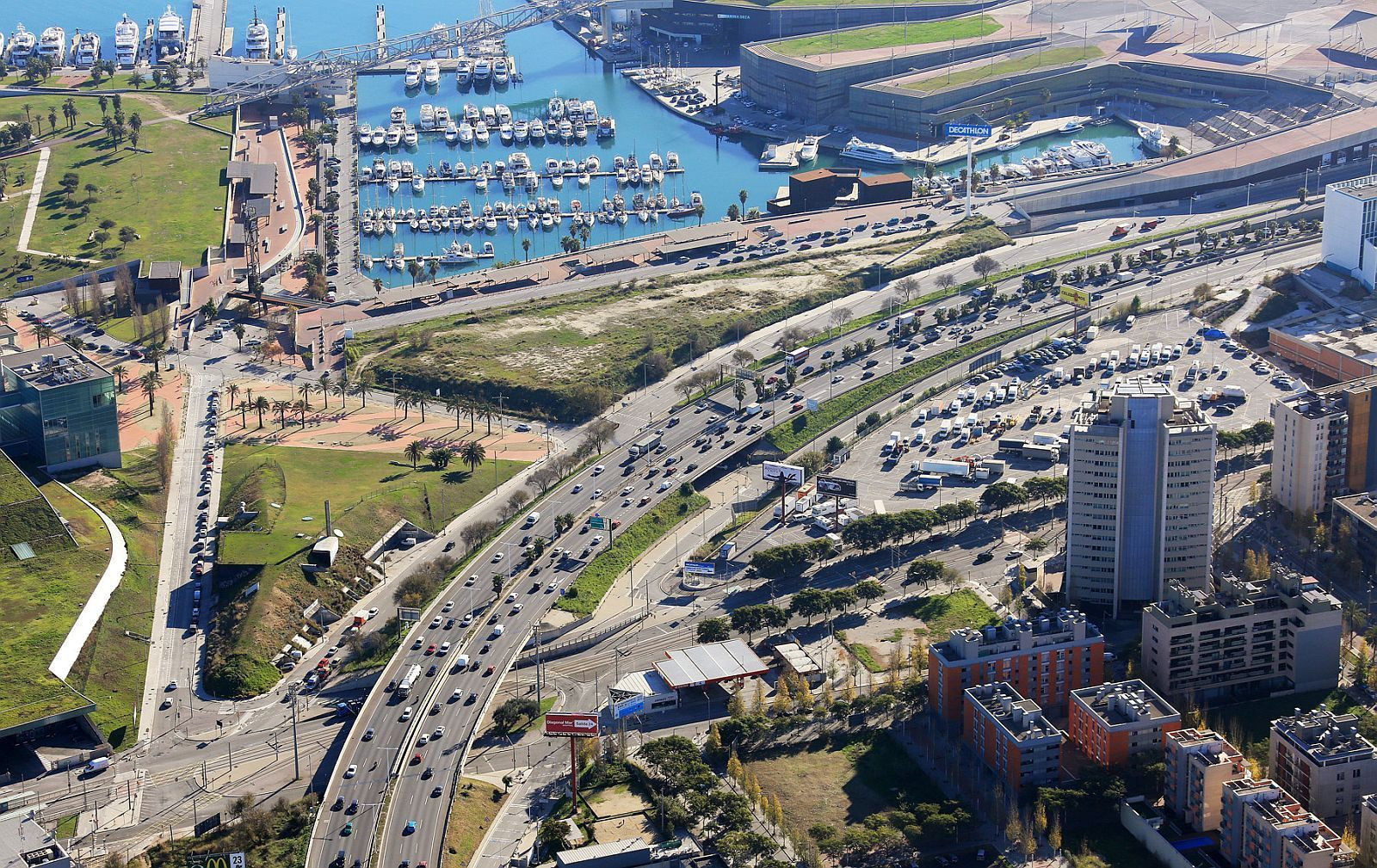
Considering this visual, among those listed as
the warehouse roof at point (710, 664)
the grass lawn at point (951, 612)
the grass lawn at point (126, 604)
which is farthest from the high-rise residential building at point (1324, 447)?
the grass lawn at point (126, 604)

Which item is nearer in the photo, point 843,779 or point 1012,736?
point 1012,736

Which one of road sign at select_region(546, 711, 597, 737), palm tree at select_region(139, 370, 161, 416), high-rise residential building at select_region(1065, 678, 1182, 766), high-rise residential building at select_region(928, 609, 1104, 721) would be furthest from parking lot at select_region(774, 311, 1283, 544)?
palm tree at select_region(139, 370, 161, 416)

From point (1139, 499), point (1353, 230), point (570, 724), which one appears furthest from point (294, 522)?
point (1353, 230)

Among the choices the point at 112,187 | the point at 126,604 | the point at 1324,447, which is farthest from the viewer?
the point at 112,187

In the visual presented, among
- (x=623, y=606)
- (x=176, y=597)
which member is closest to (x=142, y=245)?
(x=176, y=597)

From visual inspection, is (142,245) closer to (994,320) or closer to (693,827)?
Result: (994,320)

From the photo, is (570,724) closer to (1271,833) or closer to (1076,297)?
(1271,833)

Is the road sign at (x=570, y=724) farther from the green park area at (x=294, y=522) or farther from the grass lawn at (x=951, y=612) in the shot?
the grass lawn at (x=951, y=612)
